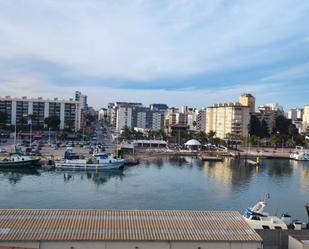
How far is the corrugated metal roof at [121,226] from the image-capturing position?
5.08 meters

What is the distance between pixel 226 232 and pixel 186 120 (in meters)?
50.8

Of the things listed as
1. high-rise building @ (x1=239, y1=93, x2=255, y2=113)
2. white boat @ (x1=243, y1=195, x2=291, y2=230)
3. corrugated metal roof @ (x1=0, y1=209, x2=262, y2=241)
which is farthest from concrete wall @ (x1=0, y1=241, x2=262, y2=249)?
high-rise building @ (x1=239, y1=93, x2=255, y2=113)

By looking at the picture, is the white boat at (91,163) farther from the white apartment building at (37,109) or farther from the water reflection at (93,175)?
the white apartment building at (37,109)

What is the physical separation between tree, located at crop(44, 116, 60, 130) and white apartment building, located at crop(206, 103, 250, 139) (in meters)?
15.3

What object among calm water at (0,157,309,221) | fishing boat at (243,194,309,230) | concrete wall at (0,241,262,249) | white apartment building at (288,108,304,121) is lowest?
calm water at (0,157,309,221)

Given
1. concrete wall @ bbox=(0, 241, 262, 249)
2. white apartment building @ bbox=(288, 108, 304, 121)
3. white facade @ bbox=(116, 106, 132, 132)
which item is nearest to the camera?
concrete wall @ bbox=(0, 241, 262, 249)

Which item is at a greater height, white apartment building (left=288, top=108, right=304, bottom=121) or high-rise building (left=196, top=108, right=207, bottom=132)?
white apartment building (left=288, top=108, right=304, bottom=121)

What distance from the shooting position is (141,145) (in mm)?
33688

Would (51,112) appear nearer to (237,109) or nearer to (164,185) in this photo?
(237,109)

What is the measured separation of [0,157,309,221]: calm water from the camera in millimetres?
12008

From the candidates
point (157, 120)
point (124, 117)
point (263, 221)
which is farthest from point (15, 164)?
point (157, 120)

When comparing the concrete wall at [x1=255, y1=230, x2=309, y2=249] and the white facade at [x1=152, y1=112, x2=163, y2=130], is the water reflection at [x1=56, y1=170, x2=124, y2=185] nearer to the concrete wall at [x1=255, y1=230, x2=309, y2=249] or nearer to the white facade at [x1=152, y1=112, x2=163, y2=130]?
the concrete wall at [x1=255, y1=230, x2=309, y2=249]

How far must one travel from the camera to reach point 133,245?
5.05 meters

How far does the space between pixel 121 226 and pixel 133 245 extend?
36 cm
